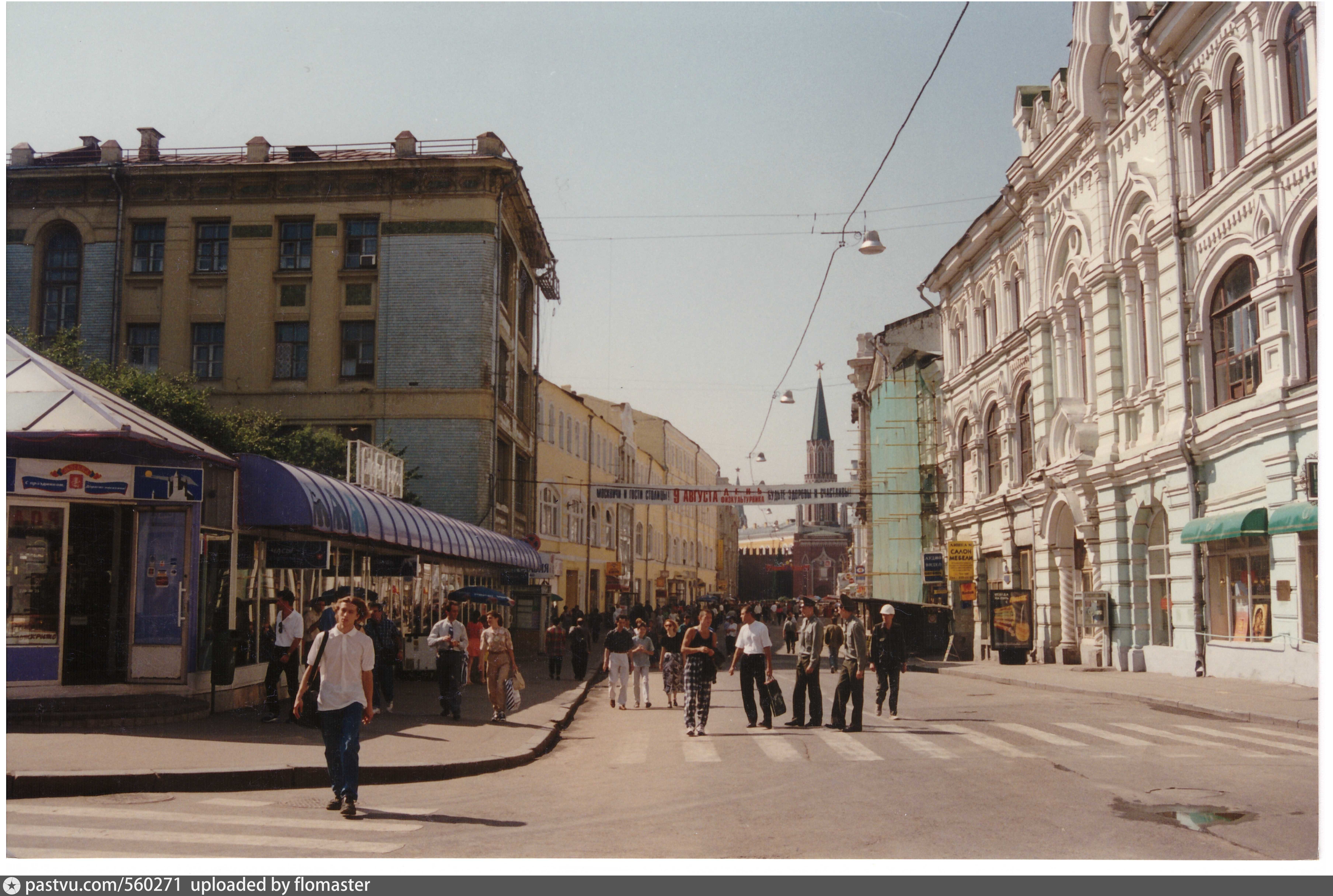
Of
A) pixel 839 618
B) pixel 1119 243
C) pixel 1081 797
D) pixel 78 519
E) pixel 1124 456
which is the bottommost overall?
pixel 1081 797

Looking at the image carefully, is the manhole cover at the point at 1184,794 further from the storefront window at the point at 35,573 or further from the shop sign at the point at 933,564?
the shop sign at the point at 933,564

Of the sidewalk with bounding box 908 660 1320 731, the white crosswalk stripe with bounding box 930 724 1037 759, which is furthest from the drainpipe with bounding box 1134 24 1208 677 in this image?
the white crosswalk stripe with bounding box 930 724 1037 759

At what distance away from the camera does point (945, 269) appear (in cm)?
4194

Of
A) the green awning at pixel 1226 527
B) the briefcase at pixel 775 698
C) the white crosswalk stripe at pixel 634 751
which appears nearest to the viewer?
the white crosswalk stripe at pixel 634 751

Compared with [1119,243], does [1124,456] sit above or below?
below

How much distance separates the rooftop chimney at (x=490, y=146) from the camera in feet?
122

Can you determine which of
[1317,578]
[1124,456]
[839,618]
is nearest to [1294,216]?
[1317,578]

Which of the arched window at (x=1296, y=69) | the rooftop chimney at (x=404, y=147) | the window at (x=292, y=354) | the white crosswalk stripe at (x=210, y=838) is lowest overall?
the white crosswalk stripe at (x=210, y=838)

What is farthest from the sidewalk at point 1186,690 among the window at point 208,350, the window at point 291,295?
the window at point 208,350

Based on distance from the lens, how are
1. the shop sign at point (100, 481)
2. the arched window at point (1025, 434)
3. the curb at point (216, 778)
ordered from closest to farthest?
1. the curb at point (216, 778)
2. the shop sign at point (100, 481)
3. the arched window at point (1025, 434)

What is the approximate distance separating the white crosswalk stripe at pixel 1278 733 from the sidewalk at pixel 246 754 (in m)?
8.75

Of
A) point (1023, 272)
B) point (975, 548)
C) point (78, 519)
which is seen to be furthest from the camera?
point (975, 548)

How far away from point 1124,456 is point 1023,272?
9085 mm

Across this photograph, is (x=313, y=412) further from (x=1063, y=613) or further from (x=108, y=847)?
(x=108, y=847)
